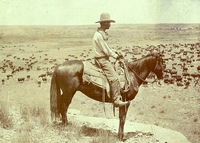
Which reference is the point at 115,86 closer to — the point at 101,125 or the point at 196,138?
the point at 101,125

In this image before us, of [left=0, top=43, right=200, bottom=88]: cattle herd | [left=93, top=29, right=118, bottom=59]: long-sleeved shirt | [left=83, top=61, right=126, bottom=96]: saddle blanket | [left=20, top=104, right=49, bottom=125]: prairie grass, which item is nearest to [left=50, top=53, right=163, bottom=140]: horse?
[left=83, top=61, right=126, bottom=96]: saddle blanket

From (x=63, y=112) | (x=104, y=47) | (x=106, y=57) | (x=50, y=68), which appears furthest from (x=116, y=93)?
(x=50, y=68)

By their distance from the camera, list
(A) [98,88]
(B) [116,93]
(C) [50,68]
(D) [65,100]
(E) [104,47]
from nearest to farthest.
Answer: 1. (E) [104,47]
2. (B) [116,93]
3. (A) [98,88]
4. (D) [65,100]
5. (C) [50,68]

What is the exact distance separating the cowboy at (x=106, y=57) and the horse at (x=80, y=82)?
0.61ft

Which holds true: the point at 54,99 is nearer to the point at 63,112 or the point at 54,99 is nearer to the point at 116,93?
the point at 63,112

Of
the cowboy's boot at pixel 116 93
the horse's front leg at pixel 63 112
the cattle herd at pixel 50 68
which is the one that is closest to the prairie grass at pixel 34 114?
the horse's front leg at pixel 63 112

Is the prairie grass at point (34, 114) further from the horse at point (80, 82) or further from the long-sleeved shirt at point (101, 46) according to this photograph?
the long-sleeved shirt at point (101, 46)

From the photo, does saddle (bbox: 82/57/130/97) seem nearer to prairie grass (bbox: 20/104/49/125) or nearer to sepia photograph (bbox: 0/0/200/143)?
sepia photograph (bbox: 0/0/200/143)

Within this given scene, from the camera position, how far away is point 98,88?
21.0 ft

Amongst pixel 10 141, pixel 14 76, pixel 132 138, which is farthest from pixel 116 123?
pixel 14 76

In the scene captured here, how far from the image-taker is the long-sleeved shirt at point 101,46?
6.18 m

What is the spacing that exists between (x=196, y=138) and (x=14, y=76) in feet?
28.8

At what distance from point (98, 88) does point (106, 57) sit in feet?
2.20

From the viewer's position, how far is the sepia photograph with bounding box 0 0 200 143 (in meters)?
6.30
